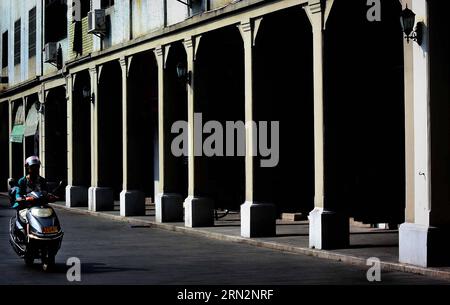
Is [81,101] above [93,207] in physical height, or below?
above

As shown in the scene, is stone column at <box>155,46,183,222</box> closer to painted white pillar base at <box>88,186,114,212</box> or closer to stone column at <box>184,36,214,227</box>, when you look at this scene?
stone column at <box>184,36,214,227</box>

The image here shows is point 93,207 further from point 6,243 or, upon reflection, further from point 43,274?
point 43,274

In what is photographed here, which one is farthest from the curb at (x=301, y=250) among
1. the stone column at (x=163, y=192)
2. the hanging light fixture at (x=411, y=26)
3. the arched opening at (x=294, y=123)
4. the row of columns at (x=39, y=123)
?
the row of columns at (x=39, y=123)

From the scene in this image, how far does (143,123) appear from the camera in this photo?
97.0ft

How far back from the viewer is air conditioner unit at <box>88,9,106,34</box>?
25.9m

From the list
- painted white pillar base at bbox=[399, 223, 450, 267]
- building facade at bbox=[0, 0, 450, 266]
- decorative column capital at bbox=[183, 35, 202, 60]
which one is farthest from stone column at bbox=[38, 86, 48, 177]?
painted white pillar base at bbox=[399, 223, 450, 267]

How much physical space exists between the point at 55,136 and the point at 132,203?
35.3ft

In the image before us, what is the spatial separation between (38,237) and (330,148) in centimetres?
544

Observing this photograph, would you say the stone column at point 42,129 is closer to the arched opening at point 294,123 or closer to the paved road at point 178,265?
the arched opening at point 294,123

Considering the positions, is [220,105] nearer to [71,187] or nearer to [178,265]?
[71,187]

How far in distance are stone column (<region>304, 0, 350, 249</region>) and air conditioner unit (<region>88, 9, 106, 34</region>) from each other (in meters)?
11.9

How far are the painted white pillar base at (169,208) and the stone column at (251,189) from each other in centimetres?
426
